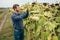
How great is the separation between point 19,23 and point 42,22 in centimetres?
81

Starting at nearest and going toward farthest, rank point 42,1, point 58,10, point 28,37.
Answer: point 58,10 < point 28,37 < point 42,1

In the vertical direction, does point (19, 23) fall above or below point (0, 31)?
above

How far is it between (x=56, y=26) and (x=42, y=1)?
2.87 m

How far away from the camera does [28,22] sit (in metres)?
6.28

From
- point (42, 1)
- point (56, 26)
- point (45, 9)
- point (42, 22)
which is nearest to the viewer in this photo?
point (56, 26)

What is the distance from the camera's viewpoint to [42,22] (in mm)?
5215

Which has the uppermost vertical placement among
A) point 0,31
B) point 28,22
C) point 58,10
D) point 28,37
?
point 58,10

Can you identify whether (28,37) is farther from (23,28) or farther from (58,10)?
(58,10)

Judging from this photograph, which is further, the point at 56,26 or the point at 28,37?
the point at 28,37

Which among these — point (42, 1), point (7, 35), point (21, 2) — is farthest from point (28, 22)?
point (7, 35)

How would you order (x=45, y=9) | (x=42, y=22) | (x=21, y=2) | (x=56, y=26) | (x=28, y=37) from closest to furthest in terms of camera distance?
(x=56, y=26)
(x=42, y=22)
(x=45, y=9)
(x=28, y=37)
(x=21, y=2)

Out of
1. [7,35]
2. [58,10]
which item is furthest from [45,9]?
[7,35]

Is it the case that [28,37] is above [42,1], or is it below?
below

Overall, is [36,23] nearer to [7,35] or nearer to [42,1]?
[42,1]
